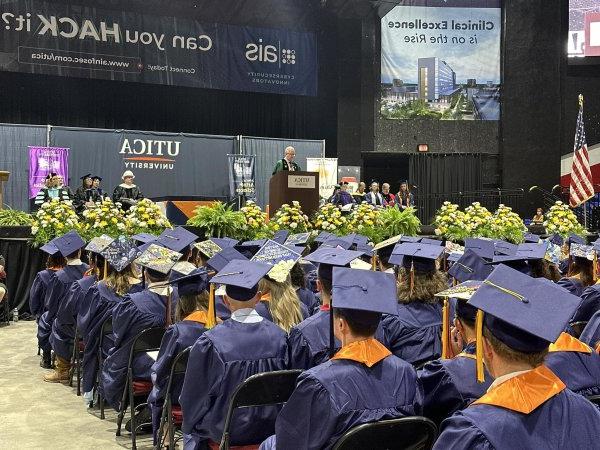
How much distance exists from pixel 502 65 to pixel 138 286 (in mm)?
16681

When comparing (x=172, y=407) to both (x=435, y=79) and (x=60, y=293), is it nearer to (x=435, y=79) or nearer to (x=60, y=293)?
(x=60, y=293)

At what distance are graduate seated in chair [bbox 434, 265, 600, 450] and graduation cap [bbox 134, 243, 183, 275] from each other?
3160 mm

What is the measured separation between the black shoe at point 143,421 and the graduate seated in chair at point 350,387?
2.96m

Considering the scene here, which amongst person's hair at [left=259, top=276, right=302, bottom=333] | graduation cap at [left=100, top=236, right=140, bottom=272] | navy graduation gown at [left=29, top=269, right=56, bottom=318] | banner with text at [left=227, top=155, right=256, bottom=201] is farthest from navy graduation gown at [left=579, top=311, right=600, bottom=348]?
banner with text at [left=227, top=155, right=256, bottom=201]

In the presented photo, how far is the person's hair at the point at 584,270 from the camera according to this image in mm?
5528

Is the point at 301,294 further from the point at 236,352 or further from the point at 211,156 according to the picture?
the point at 211,156

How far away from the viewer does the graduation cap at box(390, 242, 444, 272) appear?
4406 millimetres

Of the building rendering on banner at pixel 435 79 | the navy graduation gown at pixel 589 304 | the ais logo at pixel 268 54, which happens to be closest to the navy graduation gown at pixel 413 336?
the navy graduation gown at pixel 589 304

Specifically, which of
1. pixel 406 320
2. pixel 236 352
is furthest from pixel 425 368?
pixel 406 320

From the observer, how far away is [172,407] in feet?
14.2

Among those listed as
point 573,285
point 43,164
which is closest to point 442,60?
point 43,164

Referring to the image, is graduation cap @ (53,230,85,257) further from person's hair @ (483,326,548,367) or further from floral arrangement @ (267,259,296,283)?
person's hair @ (483,326,548,367)

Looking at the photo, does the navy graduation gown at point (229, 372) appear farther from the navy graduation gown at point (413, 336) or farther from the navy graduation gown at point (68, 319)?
the navy graduation gown at point (68, 319)

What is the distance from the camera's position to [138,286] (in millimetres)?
5695
